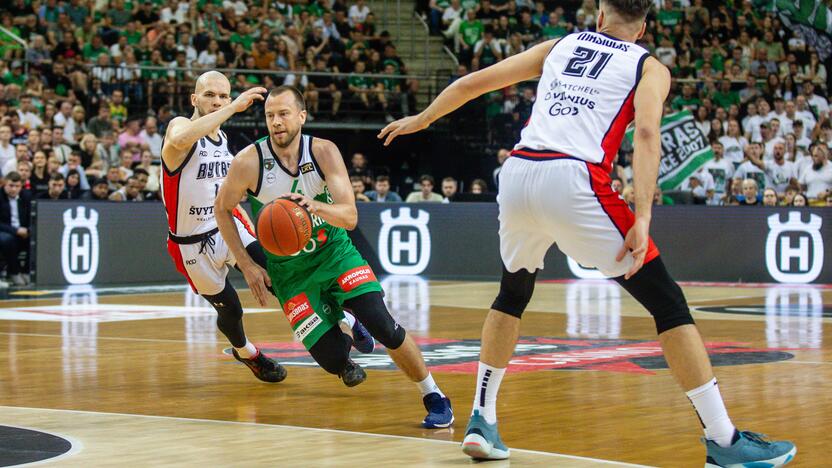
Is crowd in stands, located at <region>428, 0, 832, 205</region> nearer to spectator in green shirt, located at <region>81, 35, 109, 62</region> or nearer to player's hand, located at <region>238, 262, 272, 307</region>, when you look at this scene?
spectator in green shirt, located at <region>81, 35, 109, 62</region>

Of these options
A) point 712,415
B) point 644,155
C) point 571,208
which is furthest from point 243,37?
point 712,415

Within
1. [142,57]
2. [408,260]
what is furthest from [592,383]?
[142,57]

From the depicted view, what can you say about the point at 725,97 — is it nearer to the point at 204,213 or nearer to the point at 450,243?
the point at 450,243

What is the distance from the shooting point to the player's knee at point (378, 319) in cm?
635

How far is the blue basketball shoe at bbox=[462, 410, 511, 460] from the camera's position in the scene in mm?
5133

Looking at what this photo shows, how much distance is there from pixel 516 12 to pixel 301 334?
1851cm

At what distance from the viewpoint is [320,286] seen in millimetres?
6730

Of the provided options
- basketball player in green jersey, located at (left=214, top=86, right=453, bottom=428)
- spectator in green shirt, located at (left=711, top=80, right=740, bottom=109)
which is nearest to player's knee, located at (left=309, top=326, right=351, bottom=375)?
basketball player in green jersey, located at (left=214, top=86, right=453, bottom=428)

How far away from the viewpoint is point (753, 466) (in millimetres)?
4703

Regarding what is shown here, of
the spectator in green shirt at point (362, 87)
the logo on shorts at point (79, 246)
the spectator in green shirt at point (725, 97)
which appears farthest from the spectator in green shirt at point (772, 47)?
the logo on shorts at point (79, 246)

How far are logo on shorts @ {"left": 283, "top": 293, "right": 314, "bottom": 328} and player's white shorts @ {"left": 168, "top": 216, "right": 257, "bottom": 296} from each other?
1288 millimetres

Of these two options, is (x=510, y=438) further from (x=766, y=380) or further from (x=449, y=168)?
(x=449, y=168)

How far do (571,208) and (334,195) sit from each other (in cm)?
200

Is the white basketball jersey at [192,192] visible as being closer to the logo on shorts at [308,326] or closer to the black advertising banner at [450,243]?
the logo on shorts at [308,326]
